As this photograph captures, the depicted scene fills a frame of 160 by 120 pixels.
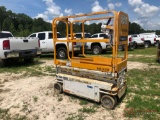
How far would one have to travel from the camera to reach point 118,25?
3.81 meters

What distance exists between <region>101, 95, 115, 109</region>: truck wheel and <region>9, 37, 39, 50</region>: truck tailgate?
5.47 metres

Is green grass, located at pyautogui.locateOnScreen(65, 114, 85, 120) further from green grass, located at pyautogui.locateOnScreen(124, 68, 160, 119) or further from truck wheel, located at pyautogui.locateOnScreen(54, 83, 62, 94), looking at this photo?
truck wheel, located at pyautogui.locateOnScreen(54, 83, 62, 94)

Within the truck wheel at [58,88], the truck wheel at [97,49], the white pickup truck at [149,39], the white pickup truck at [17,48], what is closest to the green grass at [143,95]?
the truck wheel at [58,88]

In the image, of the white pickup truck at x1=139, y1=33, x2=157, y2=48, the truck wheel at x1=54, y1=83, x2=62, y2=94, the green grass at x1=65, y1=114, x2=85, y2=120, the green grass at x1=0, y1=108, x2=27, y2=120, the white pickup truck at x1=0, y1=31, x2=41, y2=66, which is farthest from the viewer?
the white pickup truck at x1=139, y1=33, x2=157, y2=48

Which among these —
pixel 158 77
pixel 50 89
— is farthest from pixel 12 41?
pixel 158 77

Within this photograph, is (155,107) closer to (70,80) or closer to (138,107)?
(138,107)

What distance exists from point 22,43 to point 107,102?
572cm

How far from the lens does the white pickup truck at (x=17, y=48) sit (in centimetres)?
796

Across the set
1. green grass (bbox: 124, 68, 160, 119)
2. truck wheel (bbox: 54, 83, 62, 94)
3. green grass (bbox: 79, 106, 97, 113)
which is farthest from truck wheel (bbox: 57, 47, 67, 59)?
green grass (bbox: 79, 106, 97, 113)

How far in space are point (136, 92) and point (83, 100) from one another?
1.52 meters

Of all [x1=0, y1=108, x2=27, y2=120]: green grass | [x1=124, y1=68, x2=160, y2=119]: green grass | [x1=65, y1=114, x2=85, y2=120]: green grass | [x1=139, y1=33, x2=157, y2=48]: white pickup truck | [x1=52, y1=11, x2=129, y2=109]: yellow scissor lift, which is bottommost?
[x1=0, y1=108, x2=27, y2=120]: green grass

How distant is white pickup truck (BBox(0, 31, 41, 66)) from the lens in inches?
314

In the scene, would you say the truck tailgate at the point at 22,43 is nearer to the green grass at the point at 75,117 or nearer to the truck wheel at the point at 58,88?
the truck wheel at the point at 58,88

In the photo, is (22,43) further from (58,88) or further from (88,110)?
(88,110)
